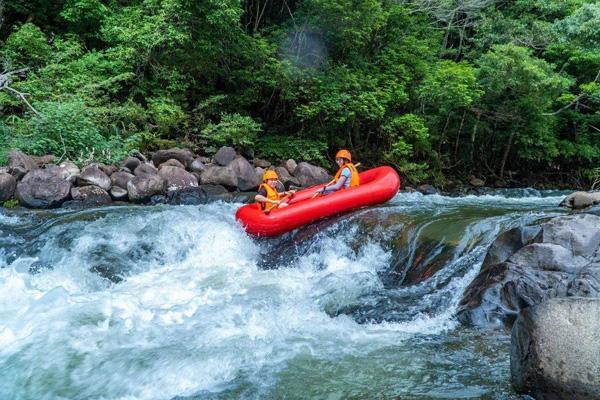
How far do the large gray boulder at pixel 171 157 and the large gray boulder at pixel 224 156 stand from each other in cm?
53

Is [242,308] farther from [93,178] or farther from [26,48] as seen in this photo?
[26,48]

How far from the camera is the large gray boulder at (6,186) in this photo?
859 cm

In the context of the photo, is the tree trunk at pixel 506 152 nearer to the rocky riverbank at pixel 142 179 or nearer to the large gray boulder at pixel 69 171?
the rocky riverbank at pixel 142 179

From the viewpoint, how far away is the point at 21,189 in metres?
8.58

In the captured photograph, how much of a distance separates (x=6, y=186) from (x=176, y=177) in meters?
2.79

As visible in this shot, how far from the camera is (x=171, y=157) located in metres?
10.7

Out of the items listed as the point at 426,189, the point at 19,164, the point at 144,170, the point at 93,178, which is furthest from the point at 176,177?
the point at 426,189

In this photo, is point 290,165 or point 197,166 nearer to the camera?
point 197,166

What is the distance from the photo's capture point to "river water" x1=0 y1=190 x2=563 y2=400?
10.2 ft

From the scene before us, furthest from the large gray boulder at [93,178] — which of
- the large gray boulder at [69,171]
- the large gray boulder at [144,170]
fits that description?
the large gray boulder at [144,170]

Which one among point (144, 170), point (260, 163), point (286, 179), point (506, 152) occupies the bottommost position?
point (506, 152)

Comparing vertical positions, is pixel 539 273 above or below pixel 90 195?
above

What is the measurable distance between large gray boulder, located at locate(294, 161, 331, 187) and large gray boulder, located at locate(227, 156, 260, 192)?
3.62ft

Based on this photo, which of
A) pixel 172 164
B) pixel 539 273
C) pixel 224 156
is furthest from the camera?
pixel 224 156
